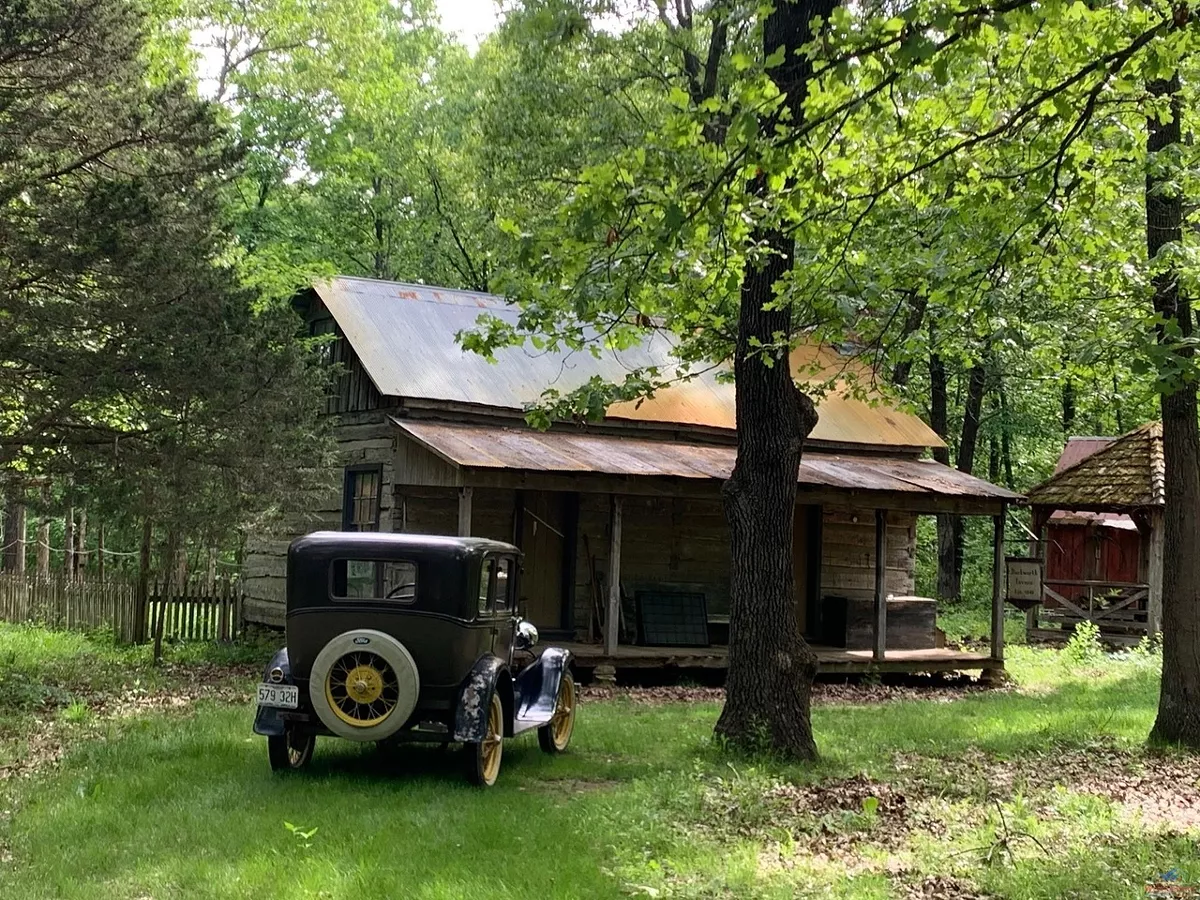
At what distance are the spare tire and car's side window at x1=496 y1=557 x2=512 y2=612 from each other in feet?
4.20

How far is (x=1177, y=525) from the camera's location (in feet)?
36.8

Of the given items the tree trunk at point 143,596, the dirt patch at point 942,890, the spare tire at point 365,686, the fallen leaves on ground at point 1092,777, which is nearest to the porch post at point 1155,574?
the fallen leaves on ground at point 1092,777

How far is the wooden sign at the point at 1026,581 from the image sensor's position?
20.6 metres

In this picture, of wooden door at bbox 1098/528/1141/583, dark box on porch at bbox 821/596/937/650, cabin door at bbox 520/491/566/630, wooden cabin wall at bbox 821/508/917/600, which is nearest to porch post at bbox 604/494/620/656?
cabin door at bbox 520/491/566/630

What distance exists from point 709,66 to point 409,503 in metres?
10.4

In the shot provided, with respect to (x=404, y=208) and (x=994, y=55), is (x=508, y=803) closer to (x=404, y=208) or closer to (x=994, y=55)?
(x=994, y=55)

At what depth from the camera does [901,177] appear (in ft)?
24.5

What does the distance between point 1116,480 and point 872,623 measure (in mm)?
7603

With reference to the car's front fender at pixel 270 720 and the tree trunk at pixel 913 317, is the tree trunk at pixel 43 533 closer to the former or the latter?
the car's front fender at pixel 270 720

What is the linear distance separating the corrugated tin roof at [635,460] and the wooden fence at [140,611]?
4.74m

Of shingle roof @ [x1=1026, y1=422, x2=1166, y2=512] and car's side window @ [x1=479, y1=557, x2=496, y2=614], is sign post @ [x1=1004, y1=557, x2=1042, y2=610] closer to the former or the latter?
shingle roof @ [x1=1026, y1=422, x2=1166, y2=512]

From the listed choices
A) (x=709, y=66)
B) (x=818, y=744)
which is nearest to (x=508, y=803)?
(x=818, y=744)

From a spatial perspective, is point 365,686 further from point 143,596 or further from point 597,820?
point 143,596

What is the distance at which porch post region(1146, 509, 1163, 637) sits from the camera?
70.7 feet
